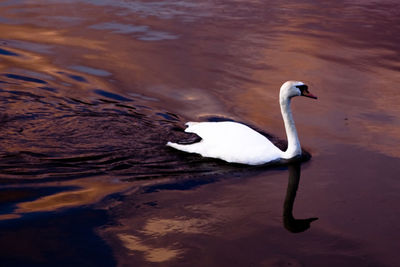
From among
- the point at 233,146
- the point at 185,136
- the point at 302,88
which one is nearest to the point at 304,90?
the point at 302,88

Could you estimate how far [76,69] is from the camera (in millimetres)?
11453

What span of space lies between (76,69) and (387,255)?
23.7ft

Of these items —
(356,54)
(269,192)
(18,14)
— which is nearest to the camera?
(269,192)

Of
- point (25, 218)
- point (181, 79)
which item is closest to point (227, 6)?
point (181, 79)

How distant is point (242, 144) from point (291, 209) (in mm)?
1373

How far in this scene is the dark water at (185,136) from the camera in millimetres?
6020

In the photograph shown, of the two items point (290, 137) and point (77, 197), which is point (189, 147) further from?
point (77, 197)

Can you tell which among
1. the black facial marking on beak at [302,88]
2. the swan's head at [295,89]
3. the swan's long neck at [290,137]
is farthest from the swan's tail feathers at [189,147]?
the black facial marking on beak at [302,88]

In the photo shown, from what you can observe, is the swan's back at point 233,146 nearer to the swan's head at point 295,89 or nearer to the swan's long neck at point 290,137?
the swan's long neck at point 290,137

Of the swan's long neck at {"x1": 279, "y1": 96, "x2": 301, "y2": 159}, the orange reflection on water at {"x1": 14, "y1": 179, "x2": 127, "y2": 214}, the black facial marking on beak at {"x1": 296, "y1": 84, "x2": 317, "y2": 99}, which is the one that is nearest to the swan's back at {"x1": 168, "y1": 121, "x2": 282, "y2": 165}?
the swan's long neck at {"x1": 279, "y1": 96, "x2": 301, "y2": 159}

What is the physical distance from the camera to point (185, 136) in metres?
8.82

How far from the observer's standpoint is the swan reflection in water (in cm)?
645

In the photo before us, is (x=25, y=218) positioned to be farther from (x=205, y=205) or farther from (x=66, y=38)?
(x=66, y=38)

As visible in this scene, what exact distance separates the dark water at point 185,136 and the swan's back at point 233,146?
0.14 metres
